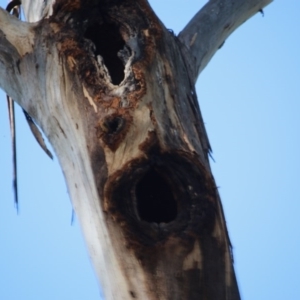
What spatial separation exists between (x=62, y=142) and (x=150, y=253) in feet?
1.58

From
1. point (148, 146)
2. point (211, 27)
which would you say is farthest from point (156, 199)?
point (211, 27)

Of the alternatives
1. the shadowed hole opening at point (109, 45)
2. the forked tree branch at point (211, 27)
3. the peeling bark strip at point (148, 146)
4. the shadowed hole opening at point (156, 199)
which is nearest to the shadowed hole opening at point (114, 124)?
the peeling bark strip at point (148, 146)

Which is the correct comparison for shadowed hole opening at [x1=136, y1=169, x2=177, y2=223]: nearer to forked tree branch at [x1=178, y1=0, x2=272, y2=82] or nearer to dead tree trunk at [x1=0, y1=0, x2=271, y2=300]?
dead tree trunk at [x1=0, y1=0, x2=271, y2=300]

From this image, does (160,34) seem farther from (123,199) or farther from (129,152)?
(123,199)

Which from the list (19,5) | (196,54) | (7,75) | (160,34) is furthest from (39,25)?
(19,5)

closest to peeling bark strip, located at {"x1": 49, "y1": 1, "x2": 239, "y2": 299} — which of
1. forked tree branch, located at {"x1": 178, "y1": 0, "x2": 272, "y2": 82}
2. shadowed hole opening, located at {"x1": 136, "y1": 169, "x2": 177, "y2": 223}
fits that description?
shadowed hole opening, located at {"x1": 136, "y1": 169, "x2": 177, "y2": 223}

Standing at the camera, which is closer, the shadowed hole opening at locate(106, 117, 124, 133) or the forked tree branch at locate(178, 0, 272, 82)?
the shadowed hole opening at locate(106, 117, 124, 133)

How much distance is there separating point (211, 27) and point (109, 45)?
456mm

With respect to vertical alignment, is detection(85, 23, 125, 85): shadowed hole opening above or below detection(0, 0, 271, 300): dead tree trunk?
above

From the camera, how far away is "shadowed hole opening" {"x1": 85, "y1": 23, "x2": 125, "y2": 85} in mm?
2301

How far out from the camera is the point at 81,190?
194cm

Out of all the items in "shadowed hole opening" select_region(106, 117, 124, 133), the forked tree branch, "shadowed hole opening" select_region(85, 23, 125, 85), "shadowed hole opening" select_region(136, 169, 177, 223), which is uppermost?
the forked tree branch

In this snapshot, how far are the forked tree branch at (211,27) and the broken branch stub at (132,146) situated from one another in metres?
0.14

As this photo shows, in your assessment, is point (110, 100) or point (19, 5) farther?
point (19, 5)
